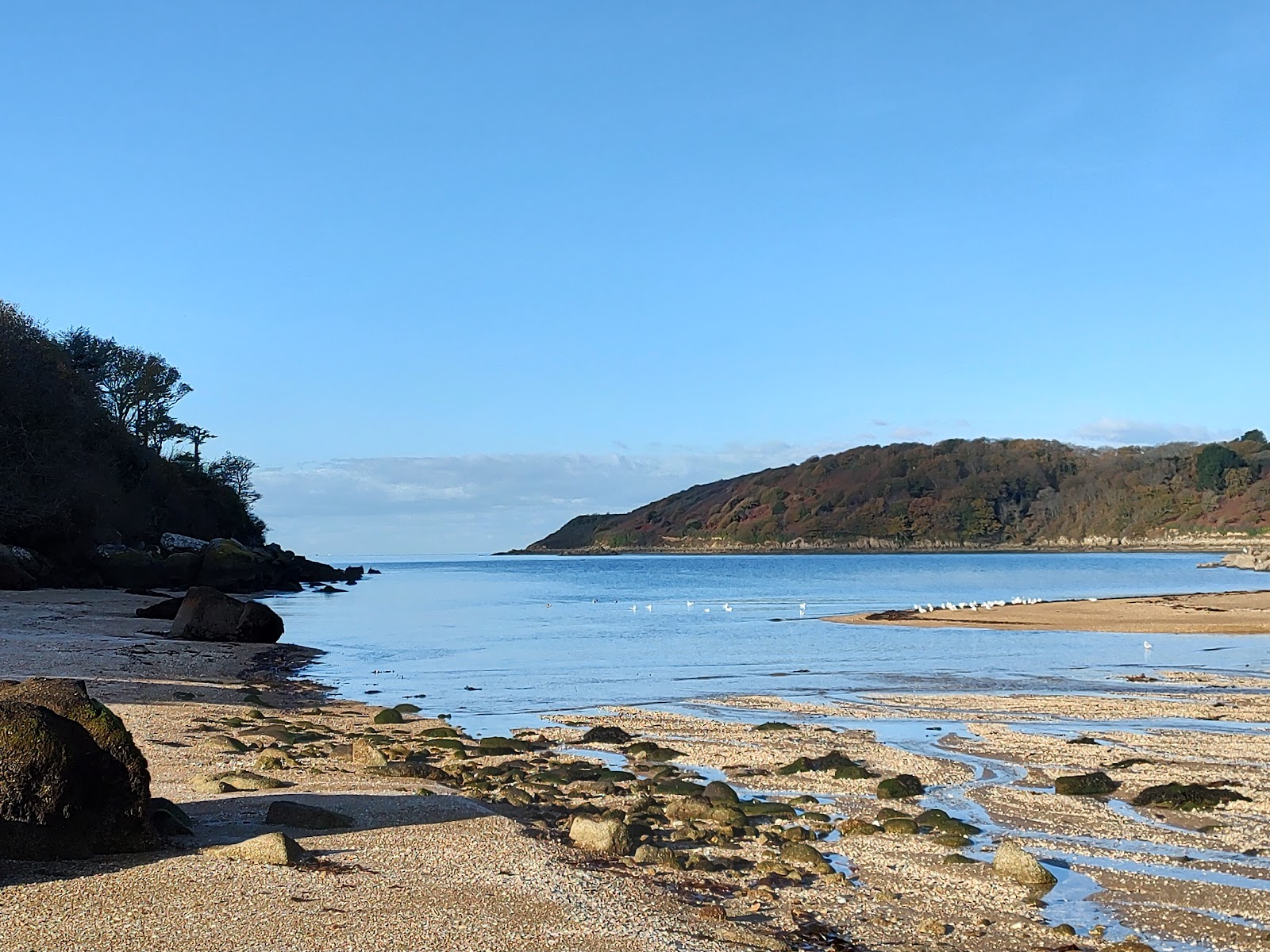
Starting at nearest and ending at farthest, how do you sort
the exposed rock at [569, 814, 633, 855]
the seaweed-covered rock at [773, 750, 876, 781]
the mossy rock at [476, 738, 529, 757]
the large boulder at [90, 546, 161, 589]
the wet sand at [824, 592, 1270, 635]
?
the exposed rock at [569, 814, 633, 855], the seaweed-covered rock at [773, 750, 876, 781], the mossy rock at [476, 738, 529, 757], the wet sand at [824, 592, 1270, 635], the large boulder at [90, 546, 161, 589]

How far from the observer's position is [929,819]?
10500mm

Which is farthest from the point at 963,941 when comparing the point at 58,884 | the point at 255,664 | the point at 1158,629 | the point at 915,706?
the point at 1158,629

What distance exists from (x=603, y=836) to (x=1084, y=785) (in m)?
5.62

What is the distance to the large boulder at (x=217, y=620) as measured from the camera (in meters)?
30.8

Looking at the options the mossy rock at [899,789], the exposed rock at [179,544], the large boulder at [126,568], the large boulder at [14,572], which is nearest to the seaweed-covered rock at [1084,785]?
the mossy rock at [899,789]

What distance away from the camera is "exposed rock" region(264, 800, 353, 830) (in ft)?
29.6

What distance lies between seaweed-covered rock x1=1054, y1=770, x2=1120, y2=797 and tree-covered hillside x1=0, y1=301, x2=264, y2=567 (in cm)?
4115

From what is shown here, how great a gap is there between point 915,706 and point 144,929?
1547cm

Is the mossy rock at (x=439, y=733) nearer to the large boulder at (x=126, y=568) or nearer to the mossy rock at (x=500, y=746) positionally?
the mossy rock at (x=500, y=746)

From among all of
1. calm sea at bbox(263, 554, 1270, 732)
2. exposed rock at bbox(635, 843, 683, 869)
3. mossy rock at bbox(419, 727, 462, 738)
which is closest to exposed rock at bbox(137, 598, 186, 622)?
calm sea at bbox(263, 554, 1270, 732)

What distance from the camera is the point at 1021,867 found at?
28.8 ft

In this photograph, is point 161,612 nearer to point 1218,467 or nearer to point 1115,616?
point 1115,616

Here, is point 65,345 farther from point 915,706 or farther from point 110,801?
point 110,801

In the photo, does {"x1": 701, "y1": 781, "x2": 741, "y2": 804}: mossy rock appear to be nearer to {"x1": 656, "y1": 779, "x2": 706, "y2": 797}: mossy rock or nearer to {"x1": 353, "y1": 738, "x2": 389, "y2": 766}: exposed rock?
{"x1": 656, "y1": 779, "x2": 706, "y2": 797}: mossy rock
